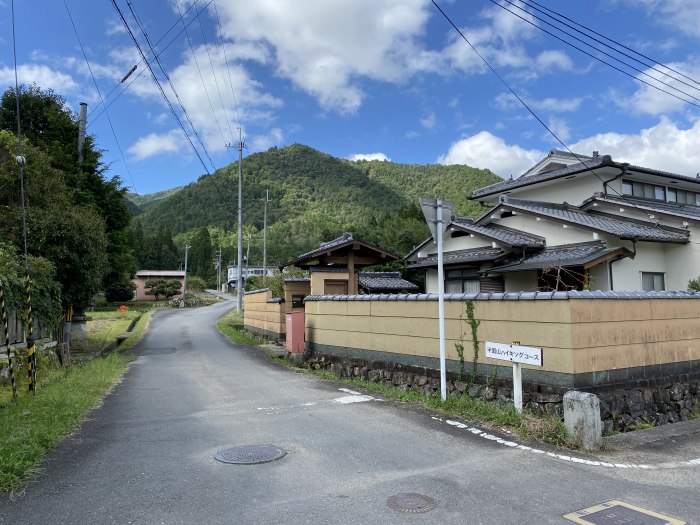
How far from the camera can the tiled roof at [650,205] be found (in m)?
15.2

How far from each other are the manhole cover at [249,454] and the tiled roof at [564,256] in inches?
381

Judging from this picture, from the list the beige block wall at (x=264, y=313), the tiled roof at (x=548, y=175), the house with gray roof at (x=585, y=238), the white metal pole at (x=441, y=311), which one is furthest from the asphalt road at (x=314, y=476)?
the tiled roof at (x=548, y=175)

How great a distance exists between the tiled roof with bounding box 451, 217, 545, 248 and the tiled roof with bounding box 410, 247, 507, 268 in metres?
0.45

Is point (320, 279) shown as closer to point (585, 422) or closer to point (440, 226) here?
point (440, 226)

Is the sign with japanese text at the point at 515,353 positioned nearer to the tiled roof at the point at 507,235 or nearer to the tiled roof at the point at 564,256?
the tiled roof at the point at 564,256

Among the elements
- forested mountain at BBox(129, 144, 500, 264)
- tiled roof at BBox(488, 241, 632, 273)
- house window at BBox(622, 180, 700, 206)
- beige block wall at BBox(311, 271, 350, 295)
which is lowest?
beige block wall at BBox(311, 271, 350, 295)

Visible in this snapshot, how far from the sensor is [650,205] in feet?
56.4

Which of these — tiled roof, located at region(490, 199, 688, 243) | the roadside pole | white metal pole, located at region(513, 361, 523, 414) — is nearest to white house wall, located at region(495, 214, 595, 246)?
tiled roof, located at region(490, 199, 688, 243)

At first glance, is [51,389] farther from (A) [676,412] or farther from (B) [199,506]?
(A) [676,412]

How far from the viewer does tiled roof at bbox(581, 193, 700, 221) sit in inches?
600

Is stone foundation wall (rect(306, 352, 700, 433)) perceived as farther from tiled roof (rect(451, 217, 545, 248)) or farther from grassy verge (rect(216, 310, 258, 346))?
grassy verge (rect(216, 310, 258, 346))

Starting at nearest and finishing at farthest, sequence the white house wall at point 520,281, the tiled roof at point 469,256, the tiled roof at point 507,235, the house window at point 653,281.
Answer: the house window at point 653,281, the white house wall at point 520,281, the tiled roof at point 507,235, the tiled roof at point 469,256

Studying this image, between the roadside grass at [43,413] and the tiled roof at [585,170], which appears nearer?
the roadside grass at [43,413]

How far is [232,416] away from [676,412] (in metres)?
6.82
